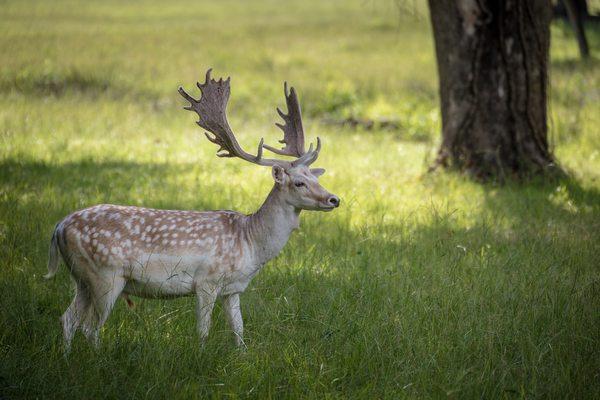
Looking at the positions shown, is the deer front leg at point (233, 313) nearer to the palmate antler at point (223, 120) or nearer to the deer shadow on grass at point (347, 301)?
the deer shadow on grass at point (347, 301)

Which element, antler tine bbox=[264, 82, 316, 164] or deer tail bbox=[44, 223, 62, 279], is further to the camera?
antler tine bbox=[264, 82, 316, 164]

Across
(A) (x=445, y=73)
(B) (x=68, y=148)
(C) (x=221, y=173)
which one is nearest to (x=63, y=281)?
(C) (x=221, y=173)

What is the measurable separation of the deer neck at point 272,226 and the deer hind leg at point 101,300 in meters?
0.86

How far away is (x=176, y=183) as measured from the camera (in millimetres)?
8906

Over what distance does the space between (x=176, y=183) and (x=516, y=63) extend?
13.7 feet

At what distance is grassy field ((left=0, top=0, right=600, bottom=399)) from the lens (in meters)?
4.57

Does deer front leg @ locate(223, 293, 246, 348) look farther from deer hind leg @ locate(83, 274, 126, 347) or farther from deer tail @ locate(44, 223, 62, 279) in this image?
deer tail @ locate(44, 223, 62, 279)

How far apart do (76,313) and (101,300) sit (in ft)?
0.99

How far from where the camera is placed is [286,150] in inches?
A: 221

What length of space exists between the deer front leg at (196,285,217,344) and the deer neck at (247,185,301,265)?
1.27 ft

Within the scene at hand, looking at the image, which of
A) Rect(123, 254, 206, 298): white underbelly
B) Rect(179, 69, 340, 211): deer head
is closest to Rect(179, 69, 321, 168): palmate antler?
Rect(179, 69, 340, 211): deer head

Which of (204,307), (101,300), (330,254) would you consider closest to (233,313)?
(204,307)

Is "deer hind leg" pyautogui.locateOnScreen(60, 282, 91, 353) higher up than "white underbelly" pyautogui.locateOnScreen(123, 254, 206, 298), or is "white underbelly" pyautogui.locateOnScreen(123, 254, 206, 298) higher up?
"white underbelly" pyautogui.locateOnScreen(123, 254, 206, 298)

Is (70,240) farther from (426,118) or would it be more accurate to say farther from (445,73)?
(426,118)
